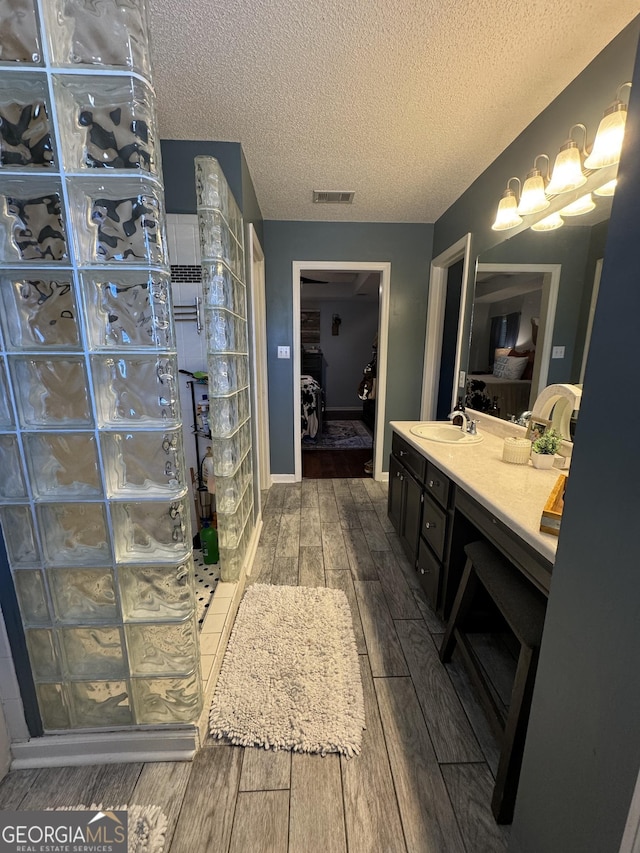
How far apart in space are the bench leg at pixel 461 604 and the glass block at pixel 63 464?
4.37ft

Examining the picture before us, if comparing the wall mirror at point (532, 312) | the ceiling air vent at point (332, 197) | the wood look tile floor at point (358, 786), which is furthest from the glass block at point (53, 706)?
the ceiling air vent at point (332, 197)

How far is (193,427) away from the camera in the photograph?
2.26 meters

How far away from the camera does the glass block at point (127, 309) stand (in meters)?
0.89

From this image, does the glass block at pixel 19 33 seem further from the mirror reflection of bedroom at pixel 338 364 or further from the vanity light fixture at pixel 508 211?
the mirror reflection of bedroom at pixel 338 364

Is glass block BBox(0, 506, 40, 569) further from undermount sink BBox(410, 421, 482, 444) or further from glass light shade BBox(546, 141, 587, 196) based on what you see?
glass light shade BBox(546, 141, 587, 196)

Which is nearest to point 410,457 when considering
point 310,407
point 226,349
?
point 226,349

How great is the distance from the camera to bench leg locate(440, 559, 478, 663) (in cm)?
133

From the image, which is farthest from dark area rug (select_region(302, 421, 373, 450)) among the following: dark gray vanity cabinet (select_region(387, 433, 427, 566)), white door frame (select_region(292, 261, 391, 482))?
dark gray vanity cabinet (select_region(387, 433, 427, 566))

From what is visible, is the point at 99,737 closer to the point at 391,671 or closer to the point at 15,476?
the point at 15,476

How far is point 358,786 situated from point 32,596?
1.19 metres

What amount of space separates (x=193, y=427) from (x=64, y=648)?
138 centimetres

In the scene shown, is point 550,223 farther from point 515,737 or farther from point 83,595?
point 83,595

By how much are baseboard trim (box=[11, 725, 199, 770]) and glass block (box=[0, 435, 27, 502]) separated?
87 centimetres

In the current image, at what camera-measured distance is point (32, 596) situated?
3.38ft
